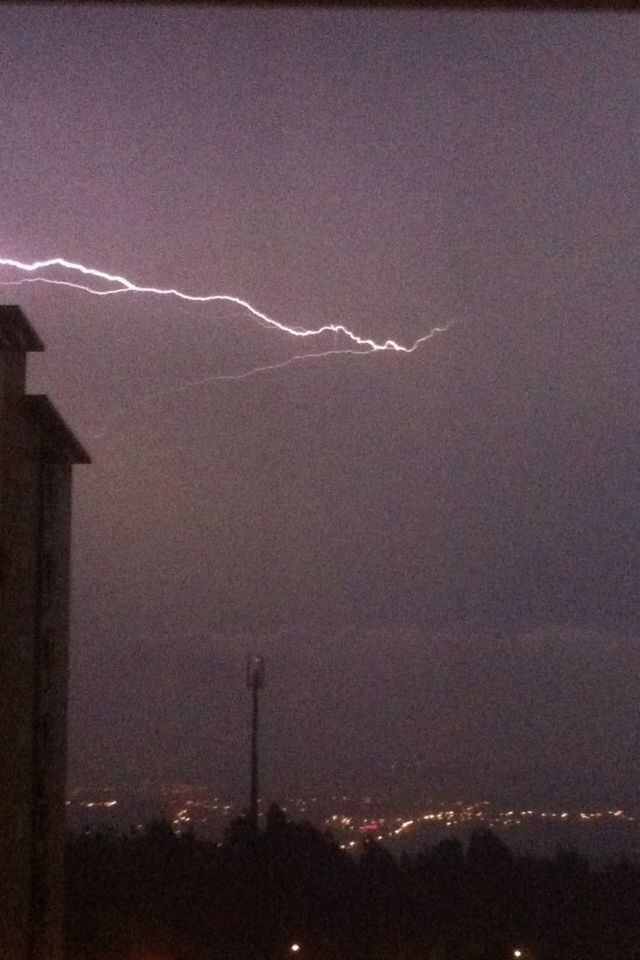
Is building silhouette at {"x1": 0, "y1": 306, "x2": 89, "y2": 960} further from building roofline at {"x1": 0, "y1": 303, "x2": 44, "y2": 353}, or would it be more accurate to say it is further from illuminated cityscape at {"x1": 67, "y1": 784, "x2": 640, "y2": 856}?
illuminated cityscape at {"x1": 67, "y1": 784, "x2": 640, "y2": 856}

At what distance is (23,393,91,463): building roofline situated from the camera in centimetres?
728

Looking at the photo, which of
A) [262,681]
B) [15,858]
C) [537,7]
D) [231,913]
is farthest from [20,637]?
[231,913]

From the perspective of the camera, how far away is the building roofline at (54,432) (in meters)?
7.28

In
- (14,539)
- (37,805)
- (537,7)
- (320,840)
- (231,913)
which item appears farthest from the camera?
(320,840)

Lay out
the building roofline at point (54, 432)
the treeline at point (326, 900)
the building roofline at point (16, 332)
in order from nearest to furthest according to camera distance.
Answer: the building roofline at point (16, 332) → the building roofline at point (54, 432) → the treeline at point (326, 900)

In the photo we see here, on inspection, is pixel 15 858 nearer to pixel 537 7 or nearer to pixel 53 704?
pixel 53 704

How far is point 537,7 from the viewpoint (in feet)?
10.2

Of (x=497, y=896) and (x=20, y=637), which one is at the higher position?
(x=20, y=637)

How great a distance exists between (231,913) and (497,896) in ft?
9.43

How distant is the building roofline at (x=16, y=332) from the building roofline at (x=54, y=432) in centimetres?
32

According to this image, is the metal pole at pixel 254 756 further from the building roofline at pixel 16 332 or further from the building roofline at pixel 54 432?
the building roofline at pixel 16 332

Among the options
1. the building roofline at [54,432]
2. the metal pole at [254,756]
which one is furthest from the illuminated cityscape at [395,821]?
the building roofline at [54,432]

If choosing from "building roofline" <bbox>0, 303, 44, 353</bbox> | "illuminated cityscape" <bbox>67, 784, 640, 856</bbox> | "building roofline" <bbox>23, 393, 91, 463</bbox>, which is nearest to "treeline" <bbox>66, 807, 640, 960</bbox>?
"illuminated cityscape" <bbox>67, 784, 640, 856</bbox>

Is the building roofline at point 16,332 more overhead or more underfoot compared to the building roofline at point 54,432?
more overhead
